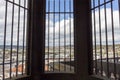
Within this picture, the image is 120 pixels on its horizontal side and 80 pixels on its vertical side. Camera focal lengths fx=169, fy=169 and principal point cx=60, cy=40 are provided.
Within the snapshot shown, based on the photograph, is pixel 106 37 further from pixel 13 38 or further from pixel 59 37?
pixel 13 38

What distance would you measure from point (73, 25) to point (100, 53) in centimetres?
119

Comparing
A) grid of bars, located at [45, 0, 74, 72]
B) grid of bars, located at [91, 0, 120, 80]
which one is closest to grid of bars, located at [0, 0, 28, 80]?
grid of bars, located at [45, 0, 74, 72]

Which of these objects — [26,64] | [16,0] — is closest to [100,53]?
[26,64]

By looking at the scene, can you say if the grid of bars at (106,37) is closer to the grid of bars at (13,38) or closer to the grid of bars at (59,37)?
the grid of bars at (59,37)

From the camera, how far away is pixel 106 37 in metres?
3.98

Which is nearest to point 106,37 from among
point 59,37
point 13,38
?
point 59,37

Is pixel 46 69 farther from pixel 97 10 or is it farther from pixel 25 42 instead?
pixel 97 10

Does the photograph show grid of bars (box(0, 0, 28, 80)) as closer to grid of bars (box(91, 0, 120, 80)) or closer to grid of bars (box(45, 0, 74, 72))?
grid of bars (box(45, 0, 74, 72))

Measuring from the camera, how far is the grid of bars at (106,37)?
3648 mm

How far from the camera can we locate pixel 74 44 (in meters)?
4.83

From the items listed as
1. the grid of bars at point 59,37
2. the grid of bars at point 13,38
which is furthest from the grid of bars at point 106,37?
the grid of bars at point 13,38

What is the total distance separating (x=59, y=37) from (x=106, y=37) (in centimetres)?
148

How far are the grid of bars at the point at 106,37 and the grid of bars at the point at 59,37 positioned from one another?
2.34ft

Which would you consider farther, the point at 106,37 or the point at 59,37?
the point at 59,37
